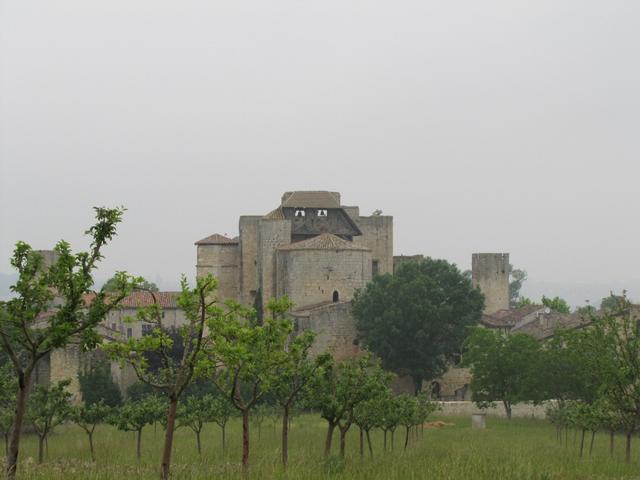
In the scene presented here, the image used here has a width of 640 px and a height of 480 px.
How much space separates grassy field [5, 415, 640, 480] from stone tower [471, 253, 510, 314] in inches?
1445

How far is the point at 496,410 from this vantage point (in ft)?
170

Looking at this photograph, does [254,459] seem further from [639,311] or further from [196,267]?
[196,267]

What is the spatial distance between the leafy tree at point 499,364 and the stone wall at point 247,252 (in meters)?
22.4

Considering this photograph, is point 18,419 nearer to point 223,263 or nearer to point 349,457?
point 349,457

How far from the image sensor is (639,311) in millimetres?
50031

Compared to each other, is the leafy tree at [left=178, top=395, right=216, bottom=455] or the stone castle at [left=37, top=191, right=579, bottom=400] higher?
the stone castle at [left=37, top=191, right=579, bottom=400]

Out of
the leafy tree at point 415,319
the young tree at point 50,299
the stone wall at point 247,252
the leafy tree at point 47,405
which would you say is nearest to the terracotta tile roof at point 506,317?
the leafy tree at point 415,319

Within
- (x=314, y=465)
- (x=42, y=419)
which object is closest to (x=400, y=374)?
(x=42, y=419)

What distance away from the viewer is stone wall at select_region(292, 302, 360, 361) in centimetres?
5641

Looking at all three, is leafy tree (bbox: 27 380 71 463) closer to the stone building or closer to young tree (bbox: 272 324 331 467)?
young tree (bbox: 272 324 331 467)

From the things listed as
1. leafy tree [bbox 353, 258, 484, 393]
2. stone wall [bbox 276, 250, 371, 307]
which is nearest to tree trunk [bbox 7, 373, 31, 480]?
leafy tree [bbox 353, 258, 484, 393]

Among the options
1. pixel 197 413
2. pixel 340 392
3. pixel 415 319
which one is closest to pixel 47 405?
pixel 197 413

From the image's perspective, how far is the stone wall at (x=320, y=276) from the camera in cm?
6031

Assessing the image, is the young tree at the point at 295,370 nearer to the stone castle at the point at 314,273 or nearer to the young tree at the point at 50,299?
the young tree at the point at 50,299
